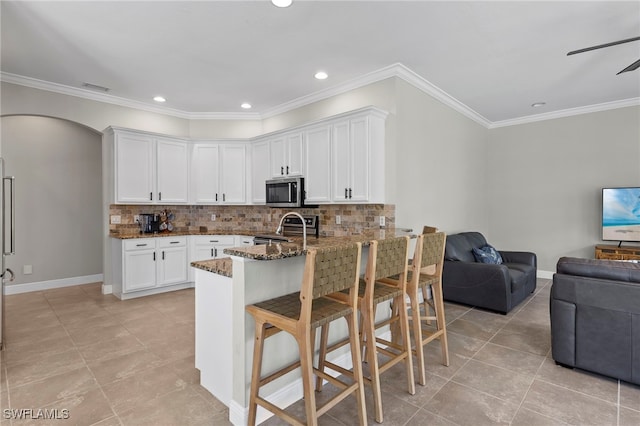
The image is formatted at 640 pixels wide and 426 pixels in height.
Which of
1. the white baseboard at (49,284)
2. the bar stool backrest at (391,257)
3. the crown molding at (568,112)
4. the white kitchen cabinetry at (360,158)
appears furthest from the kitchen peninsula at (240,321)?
the crown molding at (568,112)

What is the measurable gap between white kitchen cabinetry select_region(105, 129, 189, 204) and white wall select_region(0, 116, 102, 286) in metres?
0.91

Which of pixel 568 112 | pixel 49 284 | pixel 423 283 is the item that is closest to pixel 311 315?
pixel 423 283

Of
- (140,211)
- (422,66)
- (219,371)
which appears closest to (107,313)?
(140,211)

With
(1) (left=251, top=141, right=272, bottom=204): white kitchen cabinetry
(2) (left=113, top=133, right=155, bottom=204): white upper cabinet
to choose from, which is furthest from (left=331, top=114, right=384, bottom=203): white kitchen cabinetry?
(2) (left=113, top=133, right=155, bottom=204): white upper cabinet

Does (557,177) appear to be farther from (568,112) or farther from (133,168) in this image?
(133,168)

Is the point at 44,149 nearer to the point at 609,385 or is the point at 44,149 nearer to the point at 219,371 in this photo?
the point at 219,371

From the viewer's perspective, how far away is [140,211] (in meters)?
5.12

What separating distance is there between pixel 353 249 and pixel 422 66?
2.85 meters

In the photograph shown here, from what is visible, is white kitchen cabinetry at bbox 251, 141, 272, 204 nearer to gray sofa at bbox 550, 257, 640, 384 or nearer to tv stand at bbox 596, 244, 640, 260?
gray sofa at bbox 550, 257, 640, 384

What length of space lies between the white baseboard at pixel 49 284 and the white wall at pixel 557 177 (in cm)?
720

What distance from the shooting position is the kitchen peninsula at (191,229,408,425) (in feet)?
6.11

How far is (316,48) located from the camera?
3.24m

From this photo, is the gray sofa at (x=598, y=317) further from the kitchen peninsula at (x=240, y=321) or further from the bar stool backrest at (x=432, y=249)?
the kitchen peninsula at (x=240, y=321)

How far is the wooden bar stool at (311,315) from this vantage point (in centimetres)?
156
